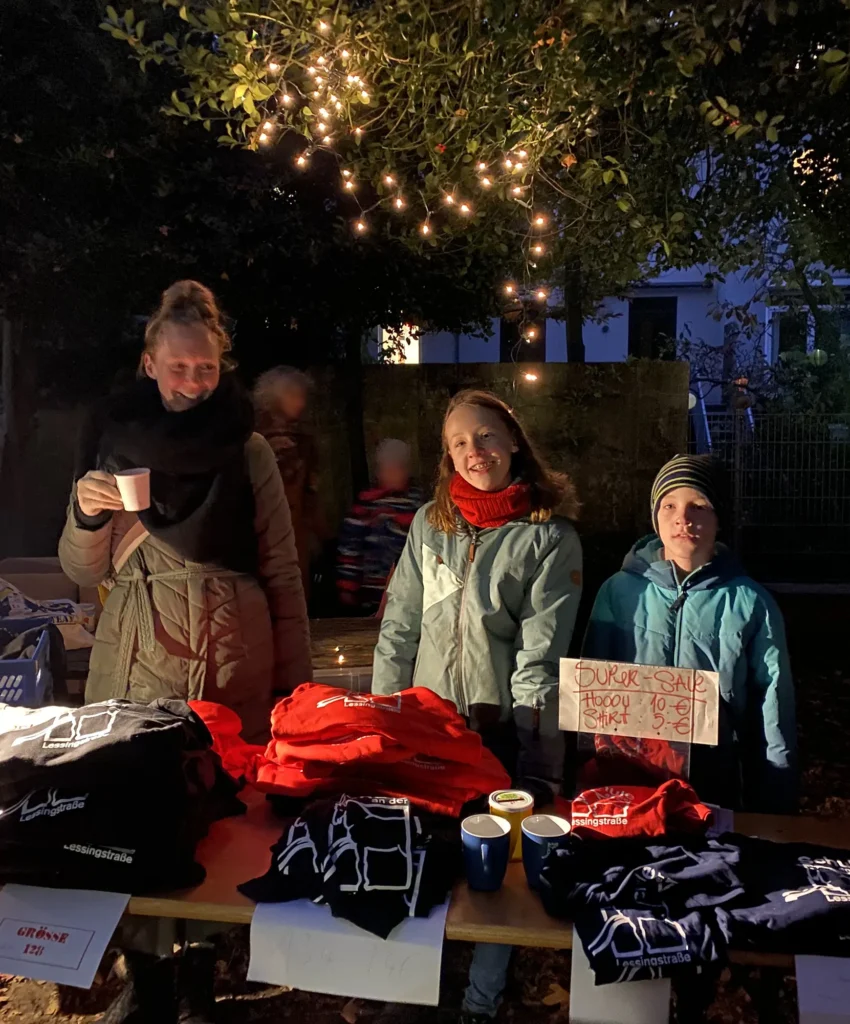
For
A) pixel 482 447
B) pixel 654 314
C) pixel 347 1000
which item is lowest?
pixel 347 1000

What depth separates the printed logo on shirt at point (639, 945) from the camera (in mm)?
1504

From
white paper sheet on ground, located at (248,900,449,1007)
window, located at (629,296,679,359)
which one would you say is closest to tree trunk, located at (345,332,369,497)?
white paper sheet on ground, located at (248,900,449,1007)

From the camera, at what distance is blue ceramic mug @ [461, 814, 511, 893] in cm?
172

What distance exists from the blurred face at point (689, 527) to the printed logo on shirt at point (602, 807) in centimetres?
80

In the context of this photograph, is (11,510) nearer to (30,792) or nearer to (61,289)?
(61,289)

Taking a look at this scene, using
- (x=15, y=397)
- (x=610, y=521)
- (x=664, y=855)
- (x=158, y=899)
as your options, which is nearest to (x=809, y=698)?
(x=610, y=521)

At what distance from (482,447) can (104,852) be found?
1488mm

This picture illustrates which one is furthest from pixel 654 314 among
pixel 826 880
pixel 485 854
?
pixel 485 854

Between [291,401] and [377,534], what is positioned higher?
[291,401]

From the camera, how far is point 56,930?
1675mm

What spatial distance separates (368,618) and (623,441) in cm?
317

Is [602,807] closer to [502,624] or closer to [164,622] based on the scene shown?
[502,624]

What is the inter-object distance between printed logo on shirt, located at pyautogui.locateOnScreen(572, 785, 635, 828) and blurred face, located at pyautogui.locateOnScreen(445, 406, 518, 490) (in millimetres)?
994

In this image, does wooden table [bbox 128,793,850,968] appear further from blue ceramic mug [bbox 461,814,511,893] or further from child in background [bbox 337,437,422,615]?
child in background [bbox 337,437,422,615]
